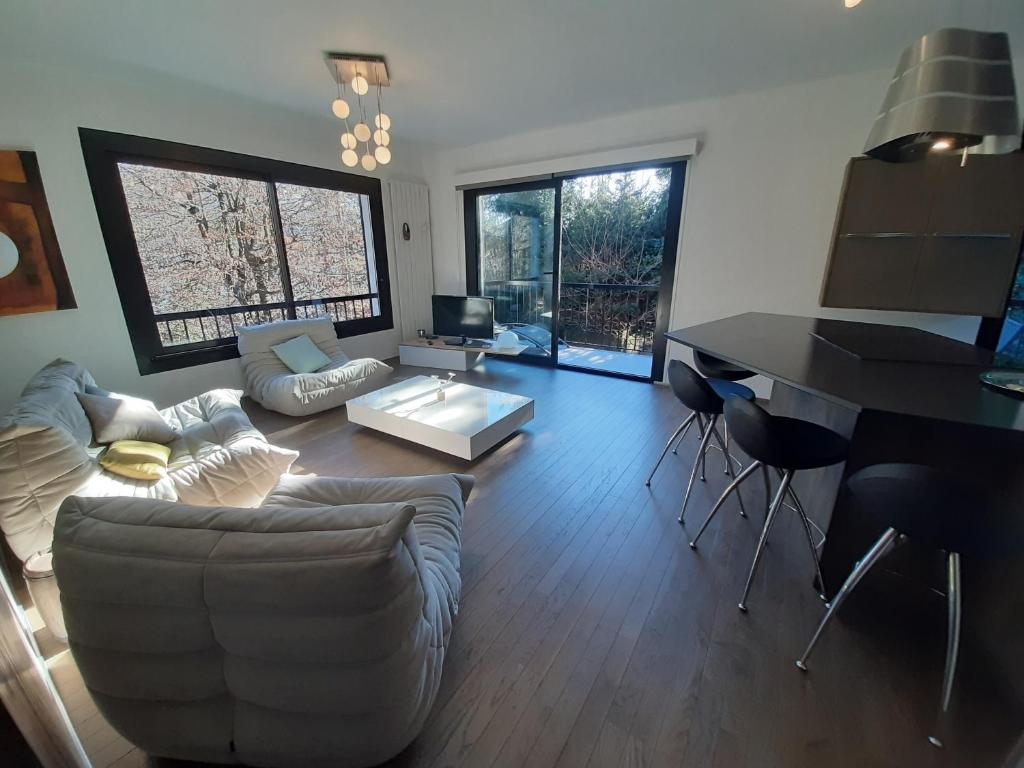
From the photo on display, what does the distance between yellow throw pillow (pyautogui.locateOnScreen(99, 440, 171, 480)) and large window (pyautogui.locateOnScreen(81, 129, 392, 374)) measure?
1857mm

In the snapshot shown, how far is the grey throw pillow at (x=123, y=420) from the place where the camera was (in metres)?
2.02

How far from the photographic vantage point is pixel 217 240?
11.8ft

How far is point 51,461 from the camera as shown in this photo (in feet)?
4.79

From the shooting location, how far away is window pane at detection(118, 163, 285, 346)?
3.21 metres

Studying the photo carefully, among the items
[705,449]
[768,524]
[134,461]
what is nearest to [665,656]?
[768,524]

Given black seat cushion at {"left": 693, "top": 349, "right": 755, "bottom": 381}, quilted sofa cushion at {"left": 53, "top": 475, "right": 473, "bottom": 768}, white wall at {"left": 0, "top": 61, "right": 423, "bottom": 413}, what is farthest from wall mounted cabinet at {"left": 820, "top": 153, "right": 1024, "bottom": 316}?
white wall at {"left": 0, "top": 61, "right": 423, "bottom": 413}

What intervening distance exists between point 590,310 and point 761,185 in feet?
6.55

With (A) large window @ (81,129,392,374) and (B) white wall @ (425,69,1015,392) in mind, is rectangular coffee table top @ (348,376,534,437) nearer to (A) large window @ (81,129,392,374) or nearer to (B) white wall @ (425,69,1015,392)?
(A) large window @ (81,129,392,374)

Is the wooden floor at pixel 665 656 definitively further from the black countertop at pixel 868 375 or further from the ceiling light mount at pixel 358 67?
the ceiling light mount at pixel 358 67

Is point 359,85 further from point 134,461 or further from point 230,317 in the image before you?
point 134,461

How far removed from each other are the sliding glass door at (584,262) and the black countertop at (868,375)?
2.02 m

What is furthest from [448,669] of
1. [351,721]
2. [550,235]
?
[550,235]

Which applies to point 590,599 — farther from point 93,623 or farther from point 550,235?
point 550,235

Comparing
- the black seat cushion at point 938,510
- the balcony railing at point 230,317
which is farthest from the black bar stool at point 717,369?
the balcony railing at point 230,317
